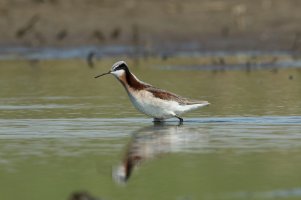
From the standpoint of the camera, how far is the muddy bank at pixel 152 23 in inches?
995

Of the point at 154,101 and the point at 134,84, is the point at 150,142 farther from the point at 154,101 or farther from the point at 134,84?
the point at 134,84

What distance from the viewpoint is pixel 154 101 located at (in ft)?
44.2

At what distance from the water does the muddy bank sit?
238 inches

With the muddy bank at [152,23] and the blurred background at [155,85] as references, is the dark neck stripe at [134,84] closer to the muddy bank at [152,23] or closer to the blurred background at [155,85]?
the blurred background at [155,85]

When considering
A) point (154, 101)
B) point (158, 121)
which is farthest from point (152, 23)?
point (154, 101)

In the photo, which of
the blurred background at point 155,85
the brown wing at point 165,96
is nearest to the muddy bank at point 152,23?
the blurred background at point 155,85

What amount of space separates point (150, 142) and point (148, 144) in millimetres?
151

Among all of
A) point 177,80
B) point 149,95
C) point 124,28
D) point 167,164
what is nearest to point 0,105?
point 149,95

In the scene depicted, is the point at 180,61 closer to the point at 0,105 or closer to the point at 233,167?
the point at 0,105

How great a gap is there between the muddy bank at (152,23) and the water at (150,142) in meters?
6.05

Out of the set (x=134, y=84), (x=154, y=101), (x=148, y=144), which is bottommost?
(x=148, y=144)

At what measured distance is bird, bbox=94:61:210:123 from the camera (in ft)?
44.3

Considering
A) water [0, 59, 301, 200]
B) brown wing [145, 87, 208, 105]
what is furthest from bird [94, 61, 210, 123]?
water [0, 59, 301, 200]

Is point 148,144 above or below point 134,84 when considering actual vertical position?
below
